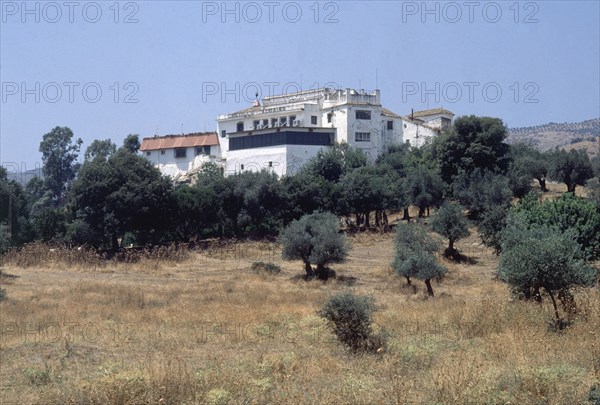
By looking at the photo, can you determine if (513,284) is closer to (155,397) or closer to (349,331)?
(349,331)

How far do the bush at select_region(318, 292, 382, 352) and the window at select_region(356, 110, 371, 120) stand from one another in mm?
56238

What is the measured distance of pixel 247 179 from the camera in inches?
2234

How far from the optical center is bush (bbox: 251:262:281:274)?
128 ft

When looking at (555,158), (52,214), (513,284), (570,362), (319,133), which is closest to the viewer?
(570,362)

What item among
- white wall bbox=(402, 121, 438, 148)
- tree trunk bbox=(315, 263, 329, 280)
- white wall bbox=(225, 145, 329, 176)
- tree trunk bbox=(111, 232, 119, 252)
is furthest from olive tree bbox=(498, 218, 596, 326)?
white wall bbox=(402, 121, 438, 148)

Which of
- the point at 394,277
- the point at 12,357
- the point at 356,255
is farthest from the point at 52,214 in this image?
the point at 12,357

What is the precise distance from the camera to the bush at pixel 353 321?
15898 mm

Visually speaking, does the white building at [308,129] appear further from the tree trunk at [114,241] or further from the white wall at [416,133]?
the tree trunk at [114,241]

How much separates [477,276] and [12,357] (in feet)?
88.5

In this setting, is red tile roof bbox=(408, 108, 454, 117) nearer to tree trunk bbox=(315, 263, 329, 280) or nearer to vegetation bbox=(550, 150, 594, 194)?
vegetation bbox=(550, 150, 594, 194)

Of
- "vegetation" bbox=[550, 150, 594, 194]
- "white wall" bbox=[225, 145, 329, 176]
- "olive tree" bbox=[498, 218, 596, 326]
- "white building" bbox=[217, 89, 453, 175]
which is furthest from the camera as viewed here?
"white building" bbox=[217, 89, 453, 175]

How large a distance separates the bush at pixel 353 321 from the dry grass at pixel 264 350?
0.43 meters

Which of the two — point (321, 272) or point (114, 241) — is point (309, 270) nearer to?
point (321, 272)

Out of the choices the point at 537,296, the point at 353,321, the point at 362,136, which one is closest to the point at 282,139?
the point at 362,136
